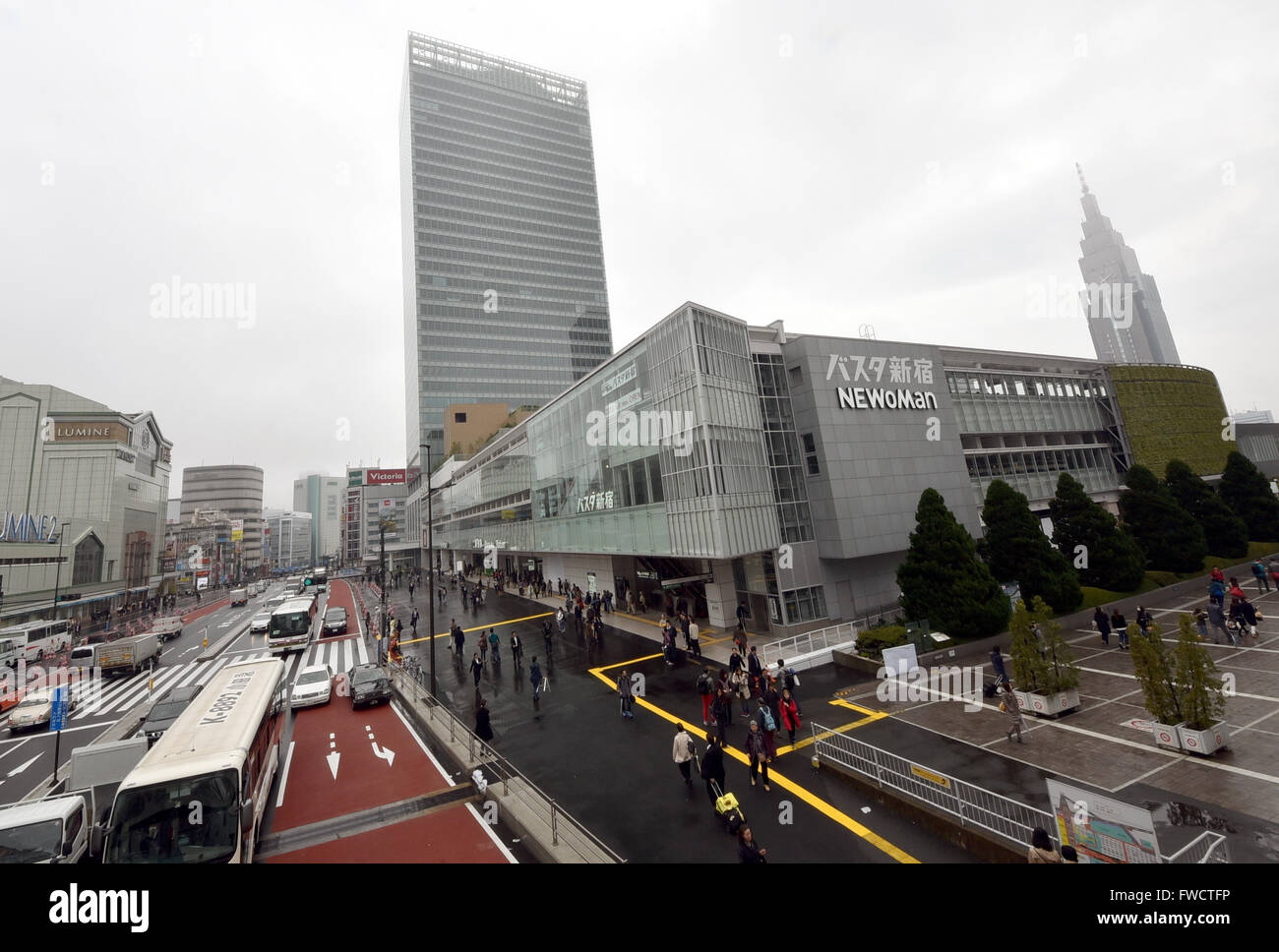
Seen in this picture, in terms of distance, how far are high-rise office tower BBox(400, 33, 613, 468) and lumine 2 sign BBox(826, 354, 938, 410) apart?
8715cm

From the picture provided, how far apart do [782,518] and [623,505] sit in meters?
9.43

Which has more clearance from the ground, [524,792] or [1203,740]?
[524,792]

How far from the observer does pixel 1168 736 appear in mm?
12734

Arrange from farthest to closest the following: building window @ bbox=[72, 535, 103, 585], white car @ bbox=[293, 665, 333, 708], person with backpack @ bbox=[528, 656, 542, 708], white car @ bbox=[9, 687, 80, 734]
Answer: building window @ bbox=[72, 535, 103, 585] < white car @ bbox=[9, 687, 80, 734] < white car @ bbox=[293, 665, 333, 708] < person with backpack @ bbox=[528, 656, 542, 708]

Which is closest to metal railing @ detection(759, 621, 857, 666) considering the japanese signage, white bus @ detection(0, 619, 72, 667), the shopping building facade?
the japanese signage

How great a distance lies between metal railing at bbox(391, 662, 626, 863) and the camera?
1026 cm

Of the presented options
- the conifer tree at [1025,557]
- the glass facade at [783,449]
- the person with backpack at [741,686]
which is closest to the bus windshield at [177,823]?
the person with backpack at [741,686]

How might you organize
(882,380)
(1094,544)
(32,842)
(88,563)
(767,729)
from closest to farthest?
(32,842) → (767,729) → (1094,544) → (882,380) → (88,563)

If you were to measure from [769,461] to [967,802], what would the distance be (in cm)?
1971

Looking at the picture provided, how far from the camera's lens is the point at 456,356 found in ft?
355

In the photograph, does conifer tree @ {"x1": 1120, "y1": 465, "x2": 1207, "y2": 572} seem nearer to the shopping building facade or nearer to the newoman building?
the newoman building

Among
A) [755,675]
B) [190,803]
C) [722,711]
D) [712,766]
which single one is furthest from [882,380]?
[190,803]

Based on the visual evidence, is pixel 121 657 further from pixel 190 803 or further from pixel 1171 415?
pixel 1171 415

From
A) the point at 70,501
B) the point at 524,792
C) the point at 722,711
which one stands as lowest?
the point at 524,792
